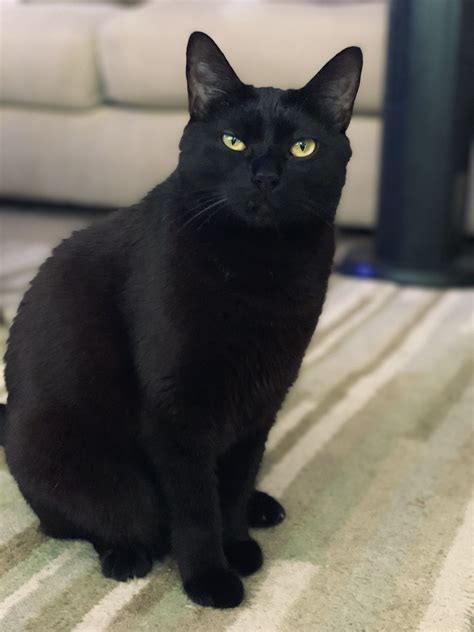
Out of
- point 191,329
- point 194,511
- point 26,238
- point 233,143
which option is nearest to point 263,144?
point 233,143

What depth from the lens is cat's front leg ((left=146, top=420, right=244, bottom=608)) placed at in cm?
79

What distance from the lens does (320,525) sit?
3.10 ft

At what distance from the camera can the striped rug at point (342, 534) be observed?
2.53ft

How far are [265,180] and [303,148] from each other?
0.07 m

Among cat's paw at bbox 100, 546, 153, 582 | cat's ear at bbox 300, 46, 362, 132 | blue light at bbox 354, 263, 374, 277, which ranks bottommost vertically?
blue light at bbox 354, 263, 374, 277

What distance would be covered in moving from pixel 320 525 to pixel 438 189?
44.0 inches

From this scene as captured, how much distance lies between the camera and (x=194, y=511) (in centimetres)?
80

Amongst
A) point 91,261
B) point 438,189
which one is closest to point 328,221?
point 91,261

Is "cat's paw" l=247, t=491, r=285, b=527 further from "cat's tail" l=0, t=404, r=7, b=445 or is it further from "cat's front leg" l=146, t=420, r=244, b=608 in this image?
"cat's tail" l=0, t=404, r=7, b=445

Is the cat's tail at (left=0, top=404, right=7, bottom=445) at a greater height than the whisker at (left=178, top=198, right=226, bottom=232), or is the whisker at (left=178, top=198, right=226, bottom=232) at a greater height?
the whisker at (left=178, top=198, right=226, bottom=232)

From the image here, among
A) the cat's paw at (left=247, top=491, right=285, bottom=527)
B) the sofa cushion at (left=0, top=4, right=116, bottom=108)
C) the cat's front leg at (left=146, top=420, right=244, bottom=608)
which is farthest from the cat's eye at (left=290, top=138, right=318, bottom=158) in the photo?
the sofa cushion at (left=0, top=4, right=116, bottom=108)

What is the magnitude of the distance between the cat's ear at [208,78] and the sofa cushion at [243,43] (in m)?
1.27

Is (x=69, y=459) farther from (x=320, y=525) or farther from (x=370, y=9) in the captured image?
(x=370, y=9)

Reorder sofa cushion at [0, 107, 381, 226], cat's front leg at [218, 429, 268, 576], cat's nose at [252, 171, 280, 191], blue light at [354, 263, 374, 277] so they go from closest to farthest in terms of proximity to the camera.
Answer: cat's nose at [252, 171, 280, 191] → cat's front leg at [218, 429, 268, 576] → blue light at [354, 263, 374, 277] → sofa cushion at [0, 107, 381, 226]
